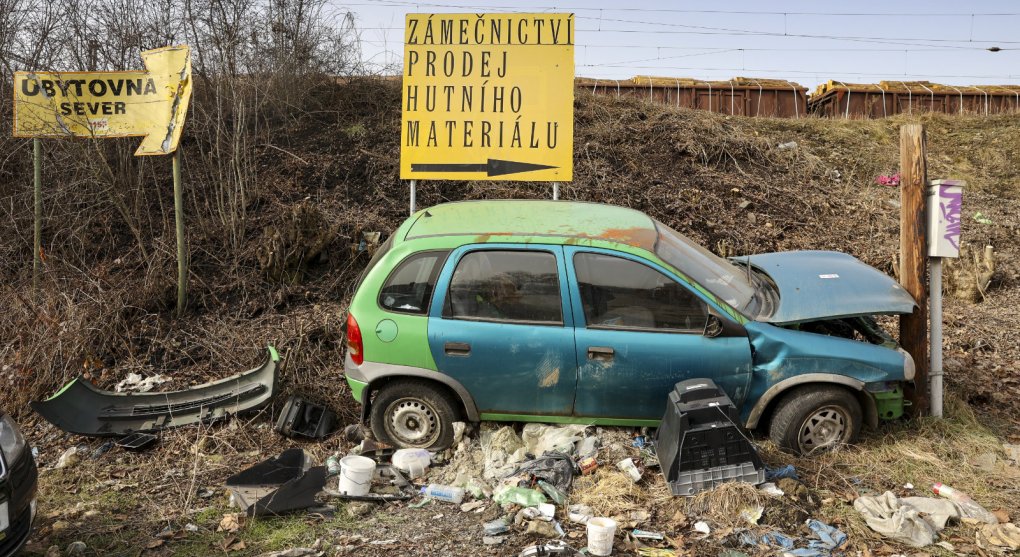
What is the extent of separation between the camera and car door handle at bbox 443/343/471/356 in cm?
490

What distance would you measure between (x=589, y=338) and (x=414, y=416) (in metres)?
1.42

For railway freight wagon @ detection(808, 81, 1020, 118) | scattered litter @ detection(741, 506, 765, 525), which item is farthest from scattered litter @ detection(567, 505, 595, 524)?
railway freight wagon @ detection(808, 81, 1020, 118)

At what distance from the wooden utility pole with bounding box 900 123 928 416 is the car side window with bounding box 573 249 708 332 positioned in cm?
199

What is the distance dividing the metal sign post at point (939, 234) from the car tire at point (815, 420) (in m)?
1.06

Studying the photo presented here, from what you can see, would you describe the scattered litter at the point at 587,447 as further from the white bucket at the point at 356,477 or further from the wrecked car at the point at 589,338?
the white bucket at the point at 356,477

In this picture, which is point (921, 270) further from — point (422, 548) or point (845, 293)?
point (422, 548)

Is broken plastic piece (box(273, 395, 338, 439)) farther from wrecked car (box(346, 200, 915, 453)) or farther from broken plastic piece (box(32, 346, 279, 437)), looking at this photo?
wrecked car (box(346, 200, 915, 453))

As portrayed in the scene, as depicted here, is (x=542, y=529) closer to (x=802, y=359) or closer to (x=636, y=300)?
(x=636, y=300)

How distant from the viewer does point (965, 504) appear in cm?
436

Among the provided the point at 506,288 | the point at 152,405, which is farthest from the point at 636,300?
the point at 152,405

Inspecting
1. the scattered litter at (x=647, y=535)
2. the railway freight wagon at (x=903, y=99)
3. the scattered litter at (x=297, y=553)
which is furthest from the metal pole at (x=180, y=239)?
the railway freight wagon at (x=903, y=99)

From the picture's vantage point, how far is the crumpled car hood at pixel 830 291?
191 inches

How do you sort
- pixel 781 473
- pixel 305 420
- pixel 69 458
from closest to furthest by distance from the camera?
pixel 781 473 → pixel 69 458 → pixel 305 420

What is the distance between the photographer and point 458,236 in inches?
199
